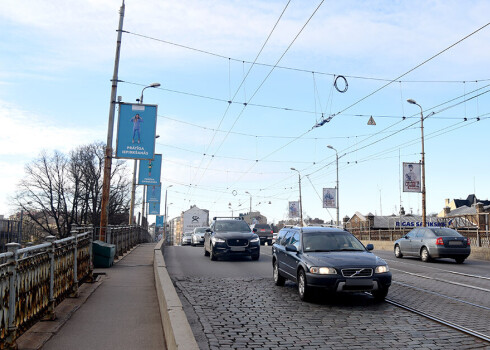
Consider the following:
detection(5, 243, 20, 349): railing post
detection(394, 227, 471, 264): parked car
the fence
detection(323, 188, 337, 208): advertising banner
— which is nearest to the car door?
detection(5, 243, 20, 349): railing post

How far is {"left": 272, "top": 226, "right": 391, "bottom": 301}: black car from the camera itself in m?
8.18

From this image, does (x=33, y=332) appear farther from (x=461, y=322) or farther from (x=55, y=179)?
(x=55, y=179)

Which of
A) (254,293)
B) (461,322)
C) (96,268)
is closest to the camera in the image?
(461,322)

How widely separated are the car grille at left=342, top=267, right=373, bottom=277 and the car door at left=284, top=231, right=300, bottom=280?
4.32 ft

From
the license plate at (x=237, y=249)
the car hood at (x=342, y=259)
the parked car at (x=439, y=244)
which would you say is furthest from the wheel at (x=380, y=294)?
the parked car at (x=439, y=244)

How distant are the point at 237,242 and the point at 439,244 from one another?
25.4ft

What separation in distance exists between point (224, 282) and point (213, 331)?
5285mm

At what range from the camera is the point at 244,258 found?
19562mm

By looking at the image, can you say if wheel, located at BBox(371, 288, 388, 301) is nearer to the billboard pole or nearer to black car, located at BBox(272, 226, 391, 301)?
black car, located at BBox(272, 226, 391, 301)

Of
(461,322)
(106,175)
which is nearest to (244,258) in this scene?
(106,175)

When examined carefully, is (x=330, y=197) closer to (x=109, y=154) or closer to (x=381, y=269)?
(x=109, y=154)

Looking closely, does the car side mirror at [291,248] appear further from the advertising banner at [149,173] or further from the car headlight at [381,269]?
the advertising banner at [149,173]

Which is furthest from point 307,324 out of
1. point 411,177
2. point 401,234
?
point 401,234

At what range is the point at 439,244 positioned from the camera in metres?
18.1
